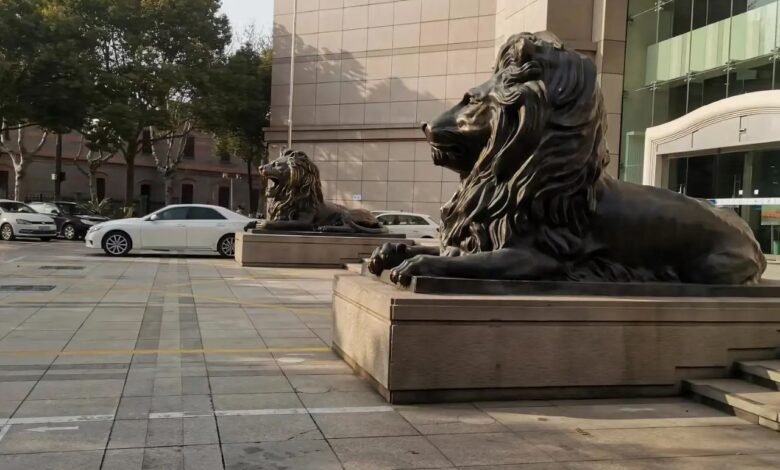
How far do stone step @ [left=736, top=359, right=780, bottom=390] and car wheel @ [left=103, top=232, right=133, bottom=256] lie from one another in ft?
56.0

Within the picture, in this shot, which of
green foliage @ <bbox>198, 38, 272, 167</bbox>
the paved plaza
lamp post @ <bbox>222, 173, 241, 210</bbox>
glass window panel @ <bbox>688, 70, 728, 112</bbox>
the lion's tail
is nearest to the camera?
the paved plaza

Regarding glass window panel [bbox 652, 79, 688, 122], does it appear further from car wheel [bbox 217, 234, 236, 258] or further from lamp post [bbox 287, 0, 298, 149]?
lamp post [bbox 287, 0, 298, 149]

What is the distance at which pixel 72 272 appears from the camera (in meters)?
14.3

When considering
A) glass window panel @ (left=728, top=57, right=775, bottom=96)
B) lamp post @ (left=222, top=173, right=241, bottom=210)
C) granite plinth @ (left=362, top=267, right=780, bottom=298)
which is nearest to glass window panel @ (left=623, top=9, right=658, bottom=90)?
glass window panel @ (left=728, top=57, right=775, bottom=96)

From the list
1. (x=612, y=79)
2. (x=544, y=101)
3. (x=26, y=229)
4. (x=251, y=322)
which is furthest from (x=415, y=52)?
(x=544, y=101)

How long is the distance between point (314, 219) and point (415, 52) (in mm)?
20329

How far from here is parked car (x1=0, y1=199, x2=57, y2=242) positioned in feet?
86.1

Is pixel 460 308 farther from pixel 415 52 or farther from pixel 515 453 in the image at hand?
pixel 415 52

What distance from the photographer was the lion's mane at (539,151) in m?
5.20

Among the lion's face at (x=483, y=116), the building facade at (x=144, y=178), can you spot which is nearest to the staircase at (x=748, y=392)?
the lion's face at (x=483, y=116)

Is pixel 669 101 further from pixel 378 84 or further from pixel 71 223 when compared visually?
pixel 71 223

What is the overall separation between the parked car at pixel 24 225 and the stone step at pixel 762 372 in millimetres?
26546

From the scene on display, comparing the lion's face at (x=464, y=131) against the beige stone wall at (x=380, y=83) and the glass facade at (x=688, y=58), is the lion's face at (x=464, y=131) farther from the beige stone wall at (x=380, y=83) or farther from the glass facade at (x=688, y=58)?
the beige stone wall at (x=380, y=83)

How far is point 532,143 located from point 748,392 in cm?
244
